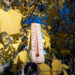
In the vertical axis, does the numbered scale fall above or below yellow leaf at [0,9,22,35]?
below

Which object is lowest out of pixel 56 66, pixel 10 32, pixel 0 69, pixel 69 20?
pixel 0 69

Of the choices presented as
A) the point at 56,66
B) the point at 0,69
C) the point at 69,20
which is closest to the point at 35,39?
the point at 56,66

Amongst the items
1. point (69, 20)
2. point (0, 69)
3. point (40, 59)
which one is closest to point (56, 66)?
point (40, 59)

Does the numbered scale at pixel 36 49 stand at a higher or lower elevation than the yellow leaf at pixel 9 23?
lower

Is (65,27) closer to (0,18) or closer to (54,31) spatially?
(54,31)

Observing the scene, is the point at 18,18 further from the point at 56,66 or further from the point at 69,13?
the point at 69,13

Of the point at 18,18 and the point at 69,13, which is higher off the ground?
the point at 69,13

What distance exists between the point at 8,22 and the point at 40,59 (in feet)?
0.39

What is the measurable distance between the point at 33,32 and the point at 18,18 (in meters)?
0.06

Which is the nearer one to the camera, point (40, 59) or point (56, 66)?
point (40, 59)

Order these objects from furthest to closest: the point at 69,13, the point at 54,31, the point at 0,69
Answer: the point at 0,69 → the point at 69,13 → the point at 54,31

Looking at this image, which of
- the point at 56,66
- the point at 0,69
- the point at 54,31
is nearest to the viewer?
the point at 56,66

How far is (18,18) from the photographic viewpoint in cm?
23

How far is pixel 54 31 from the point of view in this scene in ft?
1.71
